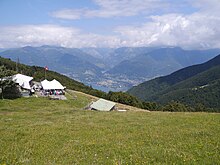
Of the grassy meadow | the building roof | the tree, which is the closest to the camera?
the grassy meadow

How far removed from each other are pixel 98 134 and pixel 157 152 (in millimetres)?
7071

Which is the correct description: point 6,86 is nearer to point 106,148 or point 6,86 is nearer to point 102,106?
point 102,106

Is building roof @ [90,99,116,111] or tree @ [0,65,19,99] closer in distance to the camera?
building roof @ [90,99,116,111]

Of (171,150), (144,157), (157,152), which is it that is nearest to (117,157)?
(144,157)

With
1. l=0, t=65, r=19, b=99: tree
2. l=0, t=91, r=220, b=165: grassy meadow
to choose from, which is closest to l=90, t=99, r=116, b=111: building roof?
l=0, t=65, r=19, b=99: tree

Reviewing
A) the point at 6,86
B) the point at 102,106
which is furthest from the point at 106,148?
the point at 6,86

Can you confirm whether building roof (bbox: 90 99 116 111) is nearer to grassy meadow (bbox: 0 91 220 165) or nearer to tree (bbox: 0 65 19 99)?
tree (bbox: 0 65 19 99)

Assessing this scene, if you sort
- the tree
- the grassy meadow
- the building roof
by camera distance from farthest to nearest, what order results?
the tree < the building roof < the grassy meadow

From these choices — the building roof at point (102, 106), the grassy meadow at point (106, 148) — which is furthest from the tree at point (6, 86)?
the grassy meadow at point (106, 148)

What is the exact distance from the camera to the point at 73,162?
11094mm

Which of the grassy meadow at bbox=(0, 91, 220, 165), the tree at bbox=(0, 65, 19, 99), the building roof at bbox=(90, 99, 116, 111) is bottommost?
the building roof at bbox=(90, 99, 116, 111)

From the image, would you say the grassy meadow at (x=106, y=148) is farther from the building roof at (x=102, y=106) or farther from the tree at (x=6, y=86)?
the tree at (x=6, y=86)

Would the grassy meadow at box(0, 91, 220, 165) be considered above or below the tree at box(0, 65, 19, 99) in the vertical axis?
below

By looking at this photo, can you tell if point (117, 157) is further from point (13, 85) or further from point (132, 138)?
point (13, 85)
